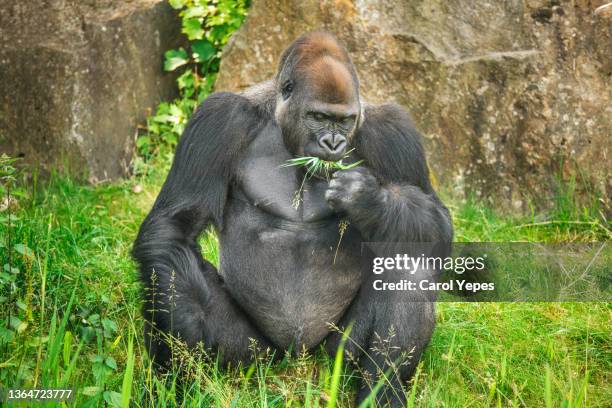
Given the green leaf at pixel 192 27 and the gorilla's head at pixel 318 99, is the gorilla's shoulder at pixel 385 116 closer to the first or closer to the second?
the gorilla's head at pixel 318 99

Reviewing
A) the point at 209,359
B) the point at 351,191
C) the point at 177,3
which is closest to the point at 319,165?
the point at 351,191

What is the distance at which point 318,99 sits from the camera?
4.01m

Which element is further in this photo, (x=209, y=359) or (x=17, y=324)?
(x=209, y=359)

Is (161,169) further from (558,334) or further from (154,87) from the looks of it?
(558,334)

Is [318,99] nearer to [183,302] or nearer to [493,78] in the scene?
[183,302]

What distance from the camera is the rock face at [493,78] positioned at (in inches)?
233

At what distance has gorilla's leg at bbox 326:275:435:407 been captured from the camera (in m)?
3.91

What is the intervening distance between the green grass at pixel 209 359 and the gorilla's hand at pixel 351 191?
77cm

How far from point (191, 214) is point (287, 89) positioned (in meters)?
0.78

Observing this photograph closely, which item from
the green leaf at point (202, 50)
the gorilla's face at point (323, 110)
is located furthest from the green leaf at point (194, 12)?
the gorilla's face at point (323, 110)

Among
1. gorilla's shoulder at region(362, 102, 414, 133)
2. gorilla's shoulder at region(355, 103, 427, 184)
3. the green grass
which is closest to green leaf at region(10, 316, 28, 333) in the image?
the green grass

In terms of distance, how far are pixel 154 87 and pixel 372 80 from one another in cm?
194

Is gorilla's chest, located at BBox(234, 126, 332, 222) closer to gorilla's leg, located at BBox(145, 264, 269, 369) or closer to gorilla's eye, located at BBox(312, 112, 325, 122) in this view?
gorilla's eye, located at BBox(312, 112, 325, 122)

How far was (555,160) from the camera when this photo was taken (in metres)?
5.96
